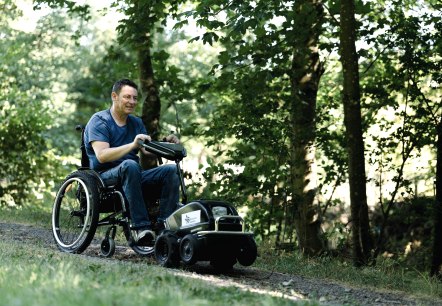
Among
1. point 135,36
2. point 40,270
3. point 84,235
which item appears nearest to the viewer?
point 40,270

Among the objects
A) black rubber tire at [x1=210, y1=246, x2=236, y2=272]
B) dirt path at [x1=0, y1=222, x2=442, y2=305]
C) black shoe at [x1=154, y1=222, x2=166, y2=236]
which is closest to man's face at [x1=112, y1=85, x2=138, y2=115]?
black shoe at [x1=154, y1=222, x2=166, y2=236]

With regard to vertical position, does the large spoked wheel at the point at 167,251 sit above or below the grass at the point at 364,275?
above

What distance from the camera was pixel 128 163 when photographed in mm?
6219

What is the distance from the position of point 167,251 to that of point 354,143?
3009 mm

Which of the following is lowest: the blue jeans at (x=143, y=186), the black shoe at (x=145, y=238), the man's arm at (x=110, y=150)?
the black shoe at (x=145, y=238)

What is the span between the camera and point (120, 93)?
261 inches

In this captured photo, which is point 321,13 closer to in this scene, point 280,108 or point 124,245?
point 280,108

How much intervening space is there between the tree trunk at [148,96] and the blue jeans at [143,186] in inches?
181

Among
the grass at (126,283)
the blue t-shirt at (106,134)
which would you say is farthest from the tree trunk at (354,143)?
the blue t-shirt at (106,134)

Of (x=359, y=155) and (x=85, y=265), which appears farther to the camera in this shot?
(x=359, y=155)

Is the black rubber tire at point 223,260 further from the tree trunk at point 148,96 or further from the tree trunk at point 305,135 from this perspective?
the tree trunk at point 148,96

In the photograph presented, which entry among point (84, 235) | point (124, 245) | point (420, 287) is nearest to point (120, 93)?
point (84, 235)

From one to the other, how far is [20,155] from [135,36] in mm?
5487

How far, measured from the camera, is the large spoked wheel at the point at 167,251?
18.9ft
